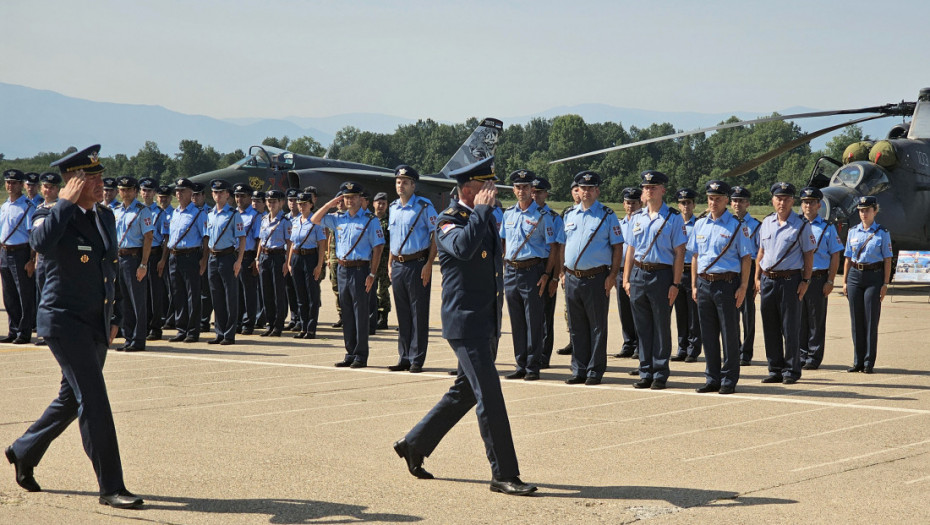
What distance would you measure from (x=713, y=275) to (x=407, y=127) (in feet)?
389

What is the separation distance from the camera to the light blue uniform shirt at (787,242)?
31.2 feet

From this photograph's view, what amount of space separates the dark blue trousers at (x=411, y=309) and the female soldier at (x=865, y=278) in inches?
174

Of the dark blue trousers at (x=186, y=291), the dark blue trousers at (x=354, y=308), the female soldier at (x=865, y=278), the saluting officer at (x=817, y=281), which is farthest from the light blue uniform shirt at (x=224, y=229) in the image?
the female soldier at (x=865, y=278)

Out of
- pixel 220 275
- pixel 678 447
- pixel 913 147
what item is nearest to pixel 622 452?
pixel 678 447

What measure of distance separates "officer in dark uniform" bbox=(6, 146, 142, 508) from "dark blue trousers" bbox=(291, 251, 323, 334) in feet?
26.0

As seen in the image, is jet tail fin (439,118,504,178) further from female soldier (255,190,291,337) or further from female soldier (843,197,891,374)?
female soldier (843,197,891,374)

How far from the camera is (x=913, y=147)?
19.2 metres

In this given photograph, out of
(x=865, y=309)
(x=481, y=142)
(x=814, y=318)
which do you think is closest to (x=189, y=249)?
(x=814, y=318)

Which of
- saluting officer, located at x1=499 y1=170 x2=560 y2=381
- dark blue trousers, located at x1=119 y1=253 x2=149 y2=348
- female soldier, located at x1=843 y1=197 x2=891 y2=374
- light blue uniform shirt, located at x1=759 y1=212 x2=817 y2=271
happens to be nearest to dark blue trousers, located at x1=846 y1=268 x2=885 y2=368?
female soldier, located at x1=843 y1=197 x2=891 y2=374

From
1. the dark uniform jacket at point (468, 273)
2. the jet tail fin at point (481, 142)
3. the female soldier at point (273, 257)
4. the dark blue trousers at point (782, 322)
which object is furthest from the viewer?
the jet tail fin at point (481, 142)

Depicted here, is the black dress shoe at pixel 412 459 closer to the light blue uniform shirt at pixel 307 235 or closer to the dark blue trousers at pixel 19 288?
the light blue uniform shirt at pixel 307 235

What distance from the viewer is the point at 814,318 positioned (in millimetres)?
10516

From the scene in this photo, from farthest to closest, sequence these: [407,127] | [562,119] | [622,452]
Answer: [407,127] < [562,119] < [622,452]

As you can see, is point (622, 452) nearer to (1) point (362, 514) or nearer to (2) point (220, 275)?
(1) point (362, 514)
